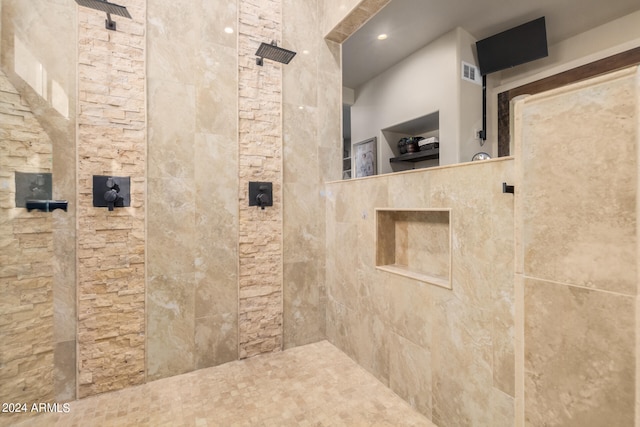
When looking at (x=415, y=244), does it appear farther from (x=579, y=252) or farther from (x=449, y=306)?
(x=579, y=252)

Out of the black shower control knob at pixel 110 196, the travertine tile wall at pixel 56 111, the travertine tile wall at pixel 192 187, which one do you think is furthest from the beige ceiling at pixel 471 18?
the black shower control knob at pixel 110 196

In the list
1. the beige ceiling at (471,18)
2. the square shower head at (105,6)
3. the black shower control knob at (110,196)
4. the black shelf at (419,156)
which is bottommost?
the black shower control knob at (110,196)

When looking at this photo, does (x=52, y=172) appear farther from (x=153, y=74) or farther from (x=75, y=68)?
(x=153, y=74)

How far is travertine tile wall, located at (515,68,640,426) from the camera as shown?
0.66 meters

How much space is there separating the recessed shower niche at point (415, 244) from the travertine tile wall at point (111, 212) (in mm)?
1566

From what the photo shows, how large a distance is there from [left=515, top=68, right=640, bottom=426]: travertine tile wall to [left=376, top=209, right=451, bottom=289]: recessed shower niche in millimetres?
617

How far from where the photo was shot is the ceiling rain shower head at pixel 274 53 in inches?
75.9

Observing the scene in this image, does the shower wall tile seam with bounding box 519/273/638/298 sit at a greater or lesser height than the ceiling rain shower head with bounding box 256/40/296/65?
lesser

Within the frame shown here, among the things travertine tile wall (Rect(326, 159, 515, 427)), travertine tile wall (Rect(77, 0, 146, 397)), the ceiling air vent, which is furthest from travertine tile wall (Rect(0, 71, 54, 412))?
the ceiling air vent

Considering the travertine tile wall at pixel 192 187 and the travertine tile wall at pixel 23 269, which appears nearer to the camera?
the travertine tile wall at pixel 23 269

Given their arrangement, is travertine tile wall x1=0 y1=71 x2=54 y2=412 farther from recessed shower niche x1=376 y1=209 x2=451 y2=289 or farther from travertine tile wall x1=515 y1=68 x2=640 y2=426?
travertine tile wall x1=515 y1=68 x2=640 y2=426

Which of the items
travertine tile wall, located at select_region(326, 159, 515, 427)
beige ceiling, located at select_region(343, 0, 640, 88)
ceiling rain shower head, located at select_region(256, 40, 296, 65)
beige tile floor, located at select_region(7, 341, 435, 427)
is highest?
beige ceiling, located at select_region(343, 0, 640, 88)

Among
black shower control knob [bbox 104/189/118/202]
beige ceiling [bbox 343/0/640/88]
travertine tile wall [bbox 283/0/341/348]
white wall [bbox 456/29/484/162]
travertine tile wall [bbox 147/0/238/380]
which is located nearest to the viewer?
black shower control knob [bbox 104/189/118/202]

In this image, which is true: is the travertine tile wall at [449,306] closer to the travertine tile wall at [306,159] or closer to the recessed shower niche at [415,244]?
the recessed shower niche at [415,244]
